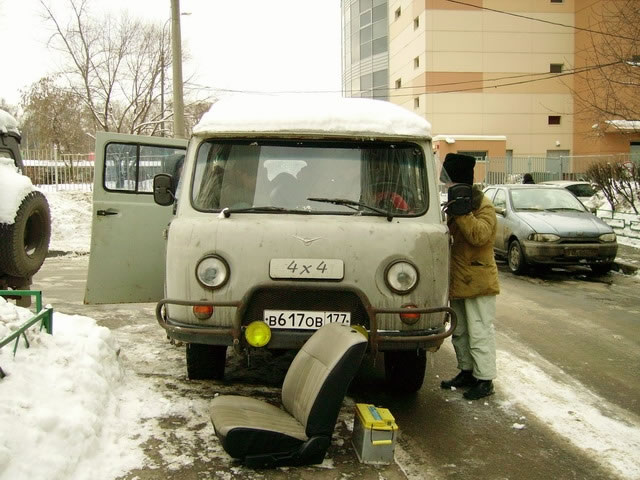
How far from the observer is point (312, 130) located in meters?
4.63

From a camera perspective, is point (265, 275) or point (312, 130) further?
point (312, 130)

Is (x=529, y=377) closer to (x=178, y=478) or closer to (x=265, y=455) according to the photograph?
(x=265, y=455)

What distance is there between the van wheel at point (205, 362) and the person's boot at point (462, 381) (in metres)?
1.84

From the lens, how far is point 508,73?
137 ft

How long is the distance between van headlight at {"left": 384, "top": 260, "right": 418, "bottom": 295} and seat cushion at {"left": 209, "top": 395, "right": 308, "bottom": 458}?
1.11m

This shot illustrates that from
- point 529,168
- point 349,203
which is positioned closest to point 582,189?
point 529,168

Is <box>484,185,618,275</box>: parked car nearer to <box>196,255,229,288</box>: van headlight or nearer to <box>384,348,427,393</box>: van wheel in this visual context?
<box>384,348,427,393</box>: van wheel

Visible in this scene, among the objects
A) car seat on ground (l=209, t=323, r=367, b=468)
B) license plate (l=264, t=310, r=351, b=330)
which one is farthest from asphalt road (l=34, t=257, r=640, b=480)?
license plate (l=264, t=310, r=351, b=330)

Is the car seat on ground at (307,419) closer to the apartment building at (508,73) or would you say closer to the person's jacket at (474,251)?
the person's jacket at (474,251)

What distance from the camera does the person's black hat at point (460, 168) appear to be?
5.15m

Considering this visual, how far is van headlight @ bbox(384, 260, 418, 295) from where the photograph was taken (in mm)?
4312

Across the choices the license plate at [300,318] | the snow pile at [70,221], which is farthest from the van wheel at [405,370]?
the snow pile at [70,221]

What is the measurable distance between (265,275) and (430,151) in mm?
1595

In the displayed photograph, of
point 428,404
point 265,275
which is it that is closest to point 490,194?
point 428,404
